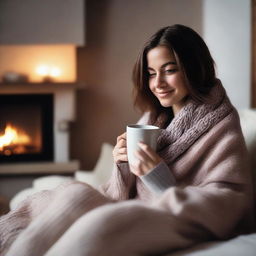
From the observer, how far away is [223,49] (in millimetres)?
3076

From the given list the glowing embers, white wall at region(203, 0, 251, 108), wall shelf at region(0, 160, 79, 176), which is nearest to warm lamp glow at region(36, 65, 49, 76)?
the glowing embers

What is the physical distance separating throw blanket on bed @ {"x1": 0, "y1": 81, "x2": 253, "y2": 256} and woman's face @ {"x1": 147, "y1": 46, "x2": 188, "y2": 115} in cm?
5

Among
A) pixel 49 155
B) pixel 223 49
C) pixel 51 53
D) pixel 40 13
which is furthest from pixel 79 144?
pixel 223 49

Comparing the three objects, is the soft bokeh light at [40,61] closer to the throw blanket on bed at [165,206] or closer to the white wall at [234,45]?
the white wall at [234,45]

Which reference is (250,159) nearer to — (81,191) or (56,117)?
(81,191)

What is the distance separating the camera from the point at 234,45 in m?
2.97

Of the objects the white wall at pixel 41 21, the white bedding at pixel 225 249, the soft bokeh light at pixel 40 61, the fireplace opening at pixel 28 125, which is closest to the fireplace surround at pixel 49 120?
the fireplace opening at pixel 28 125

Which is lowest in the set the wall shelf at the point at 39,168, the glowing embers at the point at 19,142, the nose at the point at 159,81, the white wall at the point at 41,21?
the wall shelf at the point at 39,168

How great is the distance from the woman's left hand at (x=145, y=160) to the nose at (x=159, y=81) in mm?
256

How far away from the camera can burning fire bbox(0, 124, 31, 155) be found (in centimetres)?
317

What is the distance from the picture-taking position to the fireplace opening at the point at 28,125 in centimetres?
319

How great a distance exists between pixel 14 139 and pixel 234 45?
181 cm

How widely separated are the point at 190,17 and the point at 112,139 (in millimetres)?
1195

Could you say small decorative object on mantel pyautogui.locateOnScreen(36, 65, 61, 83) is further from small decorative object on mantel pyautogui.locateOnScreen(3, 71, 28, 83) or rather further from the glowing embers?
the glowing embers
